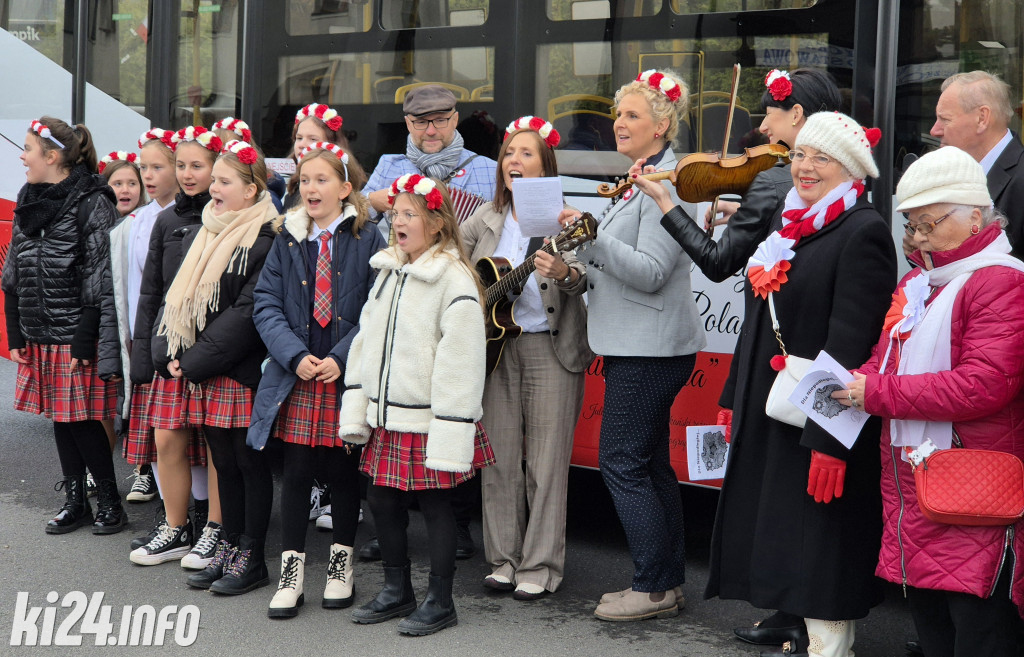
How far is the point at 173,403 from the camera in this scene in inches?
191

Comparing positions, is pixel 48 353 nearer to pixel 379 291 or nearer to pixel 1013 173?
pixel 379 291

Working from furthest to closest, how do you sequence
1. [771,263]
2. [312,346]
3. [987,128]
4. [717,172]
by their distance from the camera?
1. [312,346]
2. [717,172]
3. [987,128]
4. [771,263]

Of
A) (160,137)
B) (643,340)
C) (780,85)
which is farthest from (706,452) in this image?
(160,137)

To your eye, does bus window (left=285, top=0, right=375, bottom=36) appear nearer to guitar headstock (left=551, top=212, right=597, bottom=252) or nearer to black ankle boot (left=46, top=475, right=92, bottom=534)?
guitar headstock (left=551, top=212, right=597, bottom=252)

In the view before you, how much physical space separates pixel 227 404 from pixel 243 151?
106 centimetres

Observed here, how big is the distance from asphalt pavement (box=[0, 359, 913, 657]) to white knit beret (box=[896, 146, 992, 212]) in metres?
1.78

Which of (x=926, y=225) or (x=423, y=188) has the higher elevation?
(x=423, y=188)

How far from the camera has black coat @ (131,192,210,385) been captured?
4.86 m

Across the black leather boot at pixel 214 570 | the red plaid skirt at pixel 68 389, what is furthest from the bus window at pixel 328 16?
the black leather boot at pixel 214 570

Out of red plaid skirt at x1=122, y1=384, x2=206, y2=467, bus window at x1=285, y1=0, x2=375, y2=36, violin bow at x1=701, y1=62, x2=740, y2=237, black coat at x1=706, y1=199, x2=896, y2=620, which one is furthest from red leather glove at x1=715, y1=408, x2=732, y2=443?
bus window at x1=285, y1=0, x2=375, y2=36

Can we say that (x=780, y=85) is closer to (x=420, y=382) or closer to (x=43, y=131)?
(x=420, y=382)

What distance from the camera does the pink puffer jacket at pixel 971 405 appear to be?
3.06m

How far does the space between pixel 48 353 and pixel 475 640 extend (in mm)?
2719

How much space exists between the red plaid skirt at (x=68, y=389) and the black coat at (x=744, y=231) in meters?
3.11
